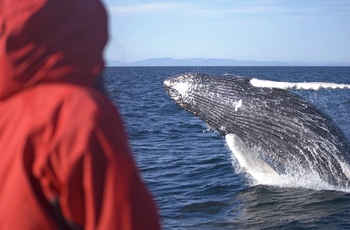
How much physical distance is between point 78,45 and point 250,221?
6747 mm

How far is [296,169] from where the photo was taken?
8867 mm

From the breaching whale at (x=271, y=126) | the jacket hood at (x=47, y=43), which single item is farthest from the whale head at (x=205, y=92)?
the jacket hood at (x=47, y=43)

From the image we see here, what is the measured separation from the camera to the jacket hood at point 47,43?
5.29 ft

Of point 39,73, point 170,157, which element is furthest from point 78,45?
point 170,157

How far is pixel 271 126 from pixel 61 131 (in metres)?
7.01

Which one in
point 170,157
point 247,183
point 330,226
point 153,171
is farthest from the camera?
point 170,157

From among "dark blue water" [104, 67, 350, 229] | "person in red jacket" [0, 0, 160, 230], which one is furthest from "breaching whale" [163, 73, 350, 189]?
"person in red jacket" [0, 0, 160, 230]

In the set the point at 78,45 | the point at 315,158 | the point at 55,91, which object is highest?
the point at 78,45

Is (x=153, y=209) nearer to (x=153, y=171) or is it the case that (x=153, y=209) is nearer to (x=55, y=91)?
(x=55, y=91)

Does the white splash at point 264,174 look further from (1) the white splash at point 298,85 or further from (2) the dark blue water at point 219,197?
(1) the white splash at point 298,85

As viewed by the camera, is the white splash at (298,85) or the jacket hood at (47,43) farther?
the white splash at (298,85)

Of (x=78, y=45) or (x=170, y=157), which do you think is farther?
(x=170, y=157)

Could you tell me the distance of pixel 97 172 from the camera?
1528mm

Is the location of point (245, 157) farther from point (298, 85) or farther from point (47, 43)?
point (47, 43)
